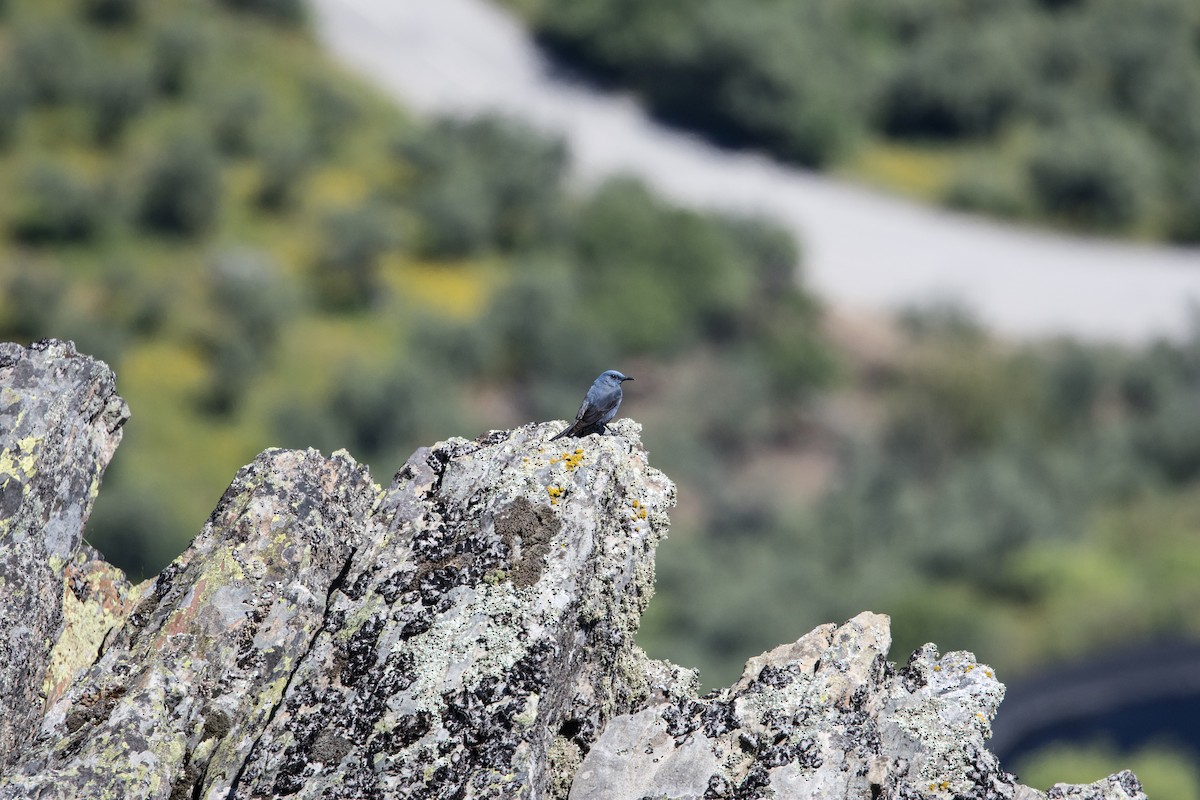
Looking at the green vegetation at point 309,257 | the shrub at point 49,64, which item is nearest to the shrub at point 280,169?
the green vegetation at point 309,257

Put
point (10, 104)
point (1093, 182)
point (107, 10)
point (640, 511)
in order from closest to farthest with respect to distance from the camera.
A: point (640, 511) → point (10, 104) → point (107, 10) → point (1093, 182)

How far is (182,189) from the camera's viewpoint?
192ft

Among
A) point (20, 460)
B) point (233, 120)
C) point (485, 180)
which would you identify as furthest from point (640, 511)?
point (233, 120)

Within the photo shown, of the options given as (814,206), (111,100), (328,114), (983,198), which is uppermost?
(983,198)

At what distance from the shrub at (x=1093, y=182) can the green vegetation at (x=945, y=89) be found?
0.08 metres

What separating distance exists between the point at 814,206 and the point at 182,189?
27.9m

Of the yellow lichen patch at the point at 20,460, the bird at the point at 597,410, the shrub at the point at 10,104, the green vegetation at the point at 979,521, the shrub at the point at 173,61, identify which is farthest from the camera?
the shrub at the point at 173,61

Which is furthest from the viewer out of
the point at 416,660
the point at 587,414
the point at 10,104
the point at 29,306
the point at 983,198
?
the point at 983,198

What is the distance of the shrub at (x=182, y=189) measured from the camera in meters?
58.0

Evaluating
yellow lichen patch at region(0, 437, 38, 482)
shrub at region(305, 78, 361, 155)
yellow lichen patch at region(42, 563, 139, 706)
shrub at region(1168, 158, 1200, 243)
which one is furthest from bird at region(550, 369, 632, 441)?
shrub at region(1168, 158, 1200, 243)

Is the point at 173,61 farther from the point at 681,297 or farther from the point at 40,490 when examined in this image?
the point at 40,490

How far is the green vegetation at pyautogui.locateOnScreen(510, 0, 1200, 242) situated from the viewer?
7062 centimetres

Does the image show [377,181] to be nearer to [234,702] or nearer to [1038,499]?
[1038,499]

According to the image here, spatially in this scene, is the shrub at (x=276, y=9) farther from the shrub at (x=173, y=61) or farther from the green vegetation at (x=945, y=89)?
the green vegetation at (x=945, y=89)
